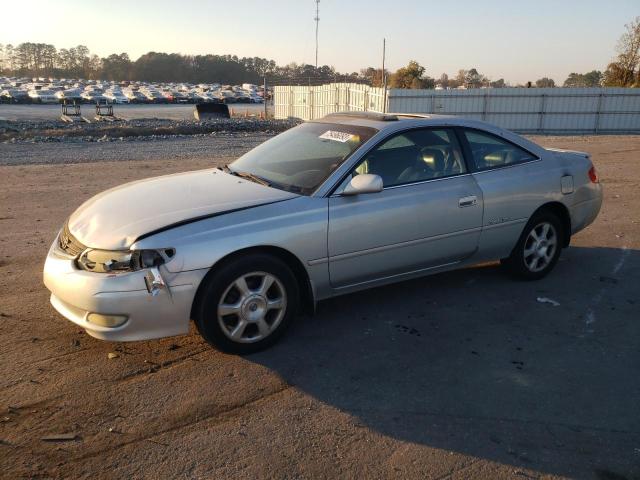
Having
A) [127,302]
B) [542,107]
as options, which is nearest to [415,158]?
[127,302]

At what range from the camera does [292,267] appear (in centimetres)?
418

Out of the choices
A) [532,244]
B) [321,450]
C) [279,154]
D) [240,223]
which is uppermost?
[279,154]

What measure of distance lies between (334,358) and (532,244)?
254 cm

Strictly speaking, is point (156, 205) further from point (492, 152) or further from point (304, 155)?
point (492, 152)

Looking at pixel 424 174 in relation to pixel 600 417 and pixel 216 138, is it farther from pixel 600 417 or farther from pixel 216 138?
pixel 216 138

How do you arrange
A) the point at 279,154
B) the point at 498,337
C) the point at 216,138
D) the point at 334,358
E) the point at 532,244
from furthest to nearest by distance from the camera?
the point at 216,138 → the point at 532,244 → the point at 279,154 → the point at 498,337 → the point at 334,358

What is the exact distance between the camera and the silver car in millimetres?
3615

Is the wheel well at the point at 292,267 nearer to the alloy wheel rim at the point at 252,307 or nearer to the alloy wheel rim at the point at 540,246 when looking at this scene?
the alloy wheel rim at the point at 252,307

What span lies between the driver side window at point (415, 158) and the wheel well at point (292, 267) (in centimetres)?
86

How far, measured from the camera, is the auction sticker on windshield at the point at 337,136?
470 cm

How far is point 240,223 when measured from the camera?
3.84 metres

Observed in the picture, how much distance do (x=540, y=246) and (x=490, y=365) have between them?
2.01m

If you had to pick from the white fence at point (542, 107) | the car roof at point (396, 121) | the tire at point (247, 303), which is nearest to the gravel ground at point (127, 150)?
the car roof at point (396, 121)

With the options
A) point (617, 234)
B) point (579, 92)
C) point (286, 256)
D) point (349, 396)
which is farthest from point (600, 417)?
point (579, 92)
